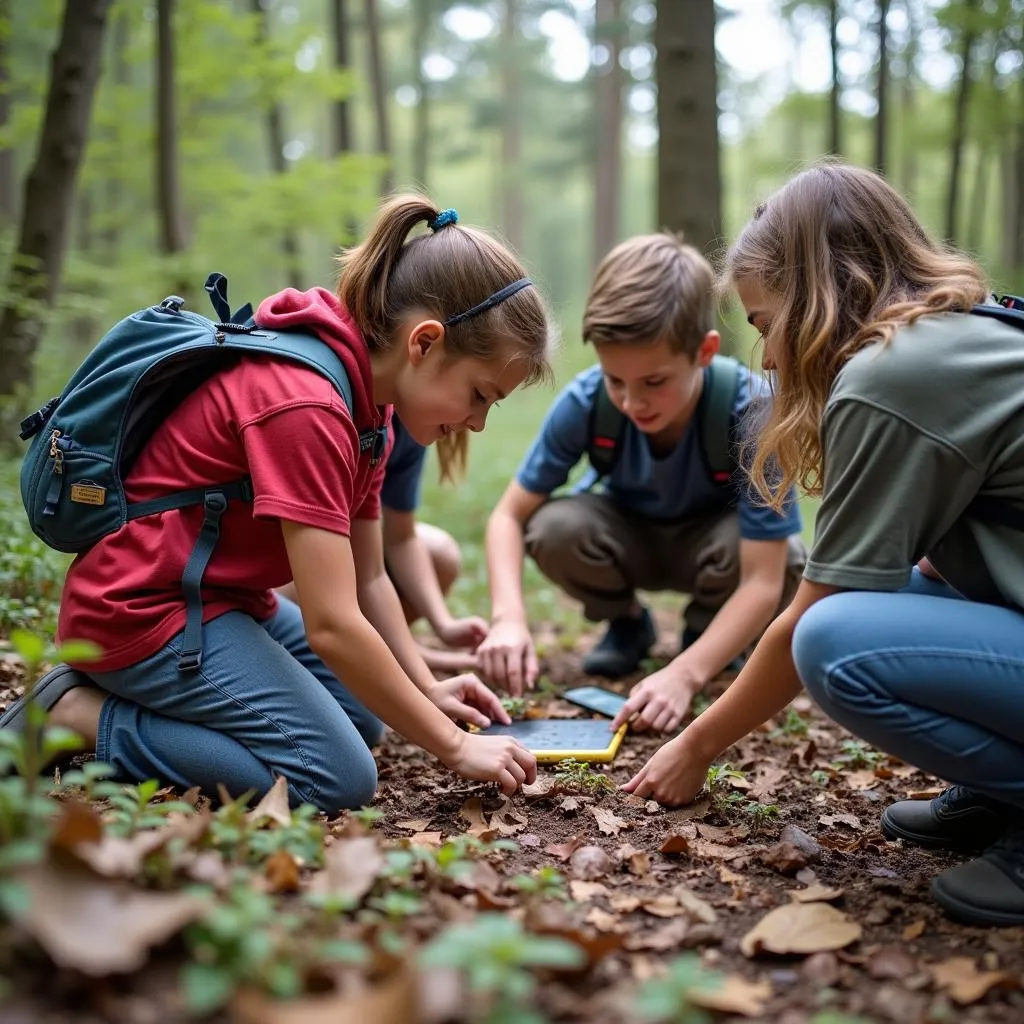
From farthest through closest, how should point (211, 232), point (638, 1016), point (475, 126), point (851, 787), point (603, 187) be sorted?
point (475, 126)
point (603, 187)
point (211, 232)
point (851, 787)
point (638, 1016)

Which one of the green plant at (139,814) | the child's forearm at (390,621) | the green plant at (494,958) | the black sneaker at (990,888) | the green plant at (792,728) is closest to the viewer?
the green plant at (494,958)

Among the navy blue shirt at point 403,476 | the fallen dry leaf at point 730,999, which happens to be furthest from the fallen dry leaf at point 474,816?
the navy blue shirt at point 403,476

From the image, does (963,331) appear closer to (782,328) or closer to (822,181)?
(782,328)

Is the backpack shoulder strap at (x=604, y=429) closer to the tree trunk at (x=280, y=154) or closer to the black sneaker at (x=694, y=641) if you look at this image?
the black sneaker at (x=694, y=641)

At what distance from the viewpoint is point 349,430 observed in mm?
2309

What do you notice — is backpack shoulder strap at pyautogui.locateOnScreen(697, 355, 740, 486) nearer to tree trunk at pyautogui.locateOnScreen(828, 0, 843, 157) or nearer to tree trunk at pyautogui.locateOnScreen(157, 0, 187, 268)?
tree trunk at pyautogui.locateOnScreen(157, 0, 187, 268)

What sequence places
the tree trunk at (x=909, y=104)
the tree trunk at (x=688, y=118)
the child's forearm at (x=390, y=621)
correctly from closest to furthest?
the child's forearm at (x=390, y=621)
the tree trunk at (x=688, y=118)
the tree trunk at (x=909, y=104)

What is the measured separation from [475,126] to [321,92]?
1119cm

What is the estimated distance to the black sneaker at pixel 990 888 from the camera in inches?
73.0

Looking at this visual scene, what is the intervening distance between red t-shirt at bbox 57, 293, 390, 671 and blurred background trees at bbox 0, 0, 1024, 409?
32.4 inches

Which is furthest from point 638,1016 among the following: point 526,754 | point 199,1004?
point 526,754

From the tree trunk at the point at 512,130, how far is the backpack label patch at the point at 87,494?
19.3 metres

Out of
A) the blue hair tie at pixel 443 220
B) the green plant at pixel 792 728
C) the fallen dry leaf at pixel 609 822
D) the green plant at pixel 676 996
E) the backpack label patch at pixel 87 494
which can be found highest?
the blue hair tie at pixel 443 220

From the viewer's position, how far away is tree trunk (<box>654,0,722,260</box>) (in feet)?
18.2
